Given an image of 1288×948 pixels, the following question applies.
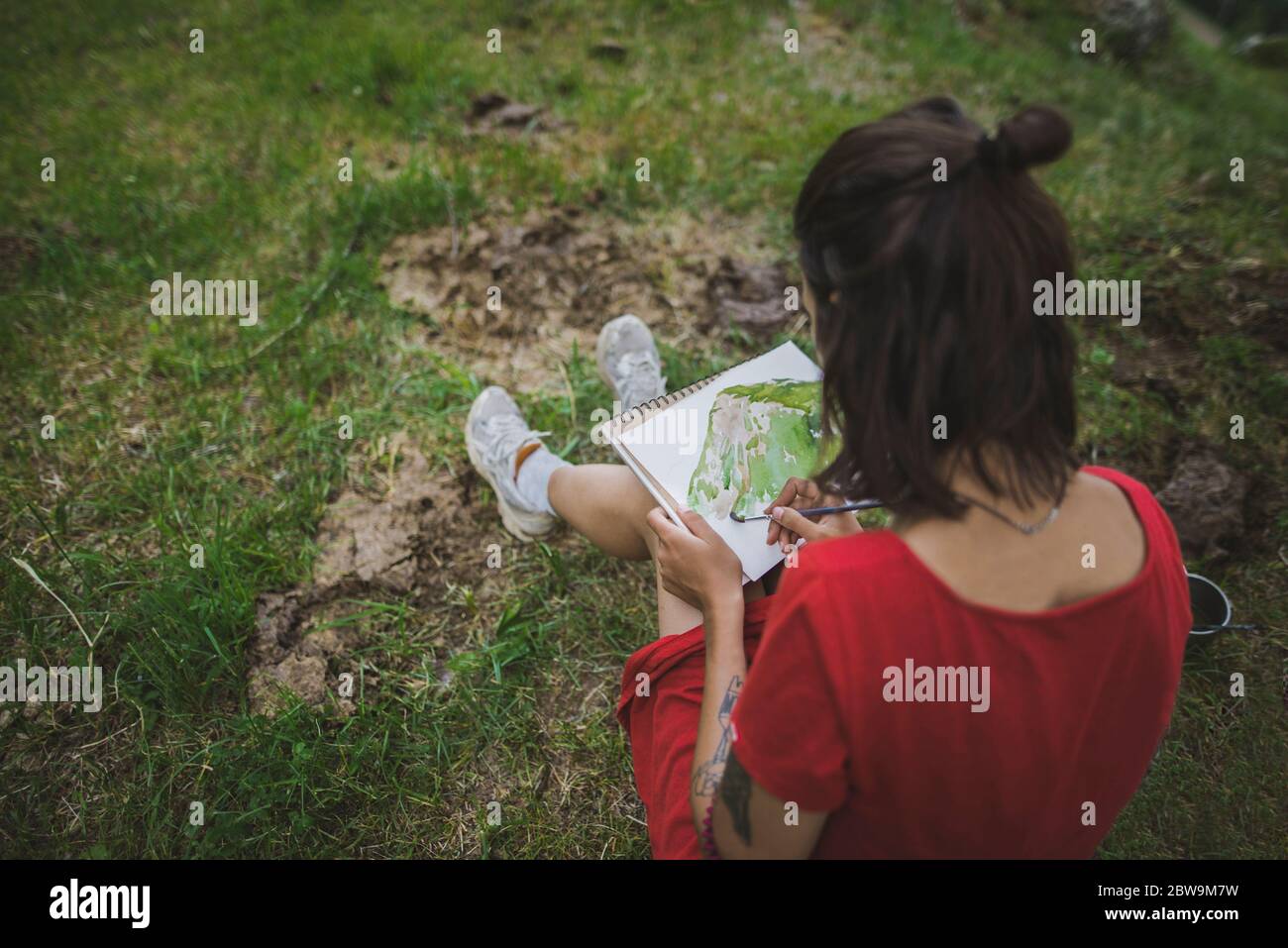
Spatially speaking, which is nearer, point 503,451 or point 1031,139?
point 1031,139

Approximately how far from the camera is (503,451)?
2.30 m

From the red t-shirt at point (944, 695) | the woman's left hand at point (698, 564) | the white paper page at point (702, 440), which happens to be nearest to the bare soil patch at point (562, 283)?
the white paper page at point (702, 440)

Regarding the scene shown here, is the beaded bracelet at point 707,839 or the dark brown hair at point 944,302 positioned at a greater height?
the dark brown hair at point 944,302

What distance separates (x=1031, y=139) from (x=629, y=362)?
1691 mm

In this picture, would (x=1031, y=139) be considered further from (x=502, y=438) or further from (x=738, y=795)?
(x=502, y=438)

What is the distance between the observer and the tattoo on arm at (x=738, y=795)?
111 cm

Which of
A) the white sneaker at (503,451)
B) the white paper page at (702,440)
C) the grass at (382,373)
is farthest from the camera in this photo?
the white sneaker at (503,451)

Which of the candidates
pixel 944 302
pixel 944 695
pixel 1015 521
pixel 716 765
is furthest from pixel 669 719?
pixel 944 302

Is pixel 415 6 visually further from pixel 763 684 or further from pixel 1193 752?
pixel 1193 752

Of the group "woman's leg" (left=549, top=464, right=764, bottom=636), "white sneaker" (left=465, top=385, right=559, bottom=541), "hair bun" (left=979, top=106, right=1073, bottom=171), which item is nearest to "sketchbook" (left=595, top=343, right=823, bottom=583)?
"woman's leg" (left=549, top=464, right=764, bottom=636)

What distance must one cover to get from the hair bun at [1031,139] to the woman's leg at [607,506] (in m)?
1.11

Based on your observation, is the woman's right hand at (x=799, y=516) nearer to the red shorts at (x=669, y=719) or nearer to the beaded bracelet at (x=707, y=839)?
the red shorts at (x=669, y=719)
